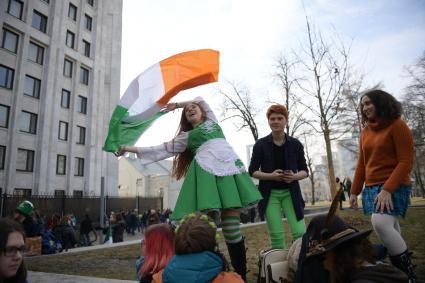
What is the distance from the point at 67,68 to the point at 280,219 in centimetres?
3359

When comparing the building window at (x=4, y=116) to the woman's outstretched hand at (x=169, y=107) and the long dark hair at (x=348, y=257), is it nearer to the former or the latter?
the woman's outstretched hand at (x=169, y=107)

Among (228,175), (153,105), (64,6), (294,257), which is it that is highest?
(64,6)

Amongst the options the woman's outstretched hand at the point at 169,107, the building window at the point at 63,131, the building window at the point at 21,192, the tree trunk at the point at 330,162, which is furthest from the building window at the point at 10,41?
the woman's outstretched hand at the point at 169,107

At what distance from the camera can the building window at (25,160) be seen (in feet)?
87.5

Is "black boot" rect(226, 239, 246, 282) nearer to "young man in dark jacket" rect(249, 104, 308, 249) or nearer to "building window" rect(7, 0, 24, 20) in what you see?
"young man in dark jacket" rect(249, 104, 308, 249)

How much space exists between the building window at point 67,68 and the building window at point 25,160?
8794 millimetres

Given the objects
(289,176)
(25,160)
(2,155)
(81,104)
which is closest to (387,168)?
(289,176)

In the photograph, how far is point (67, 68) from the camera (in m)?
32.3

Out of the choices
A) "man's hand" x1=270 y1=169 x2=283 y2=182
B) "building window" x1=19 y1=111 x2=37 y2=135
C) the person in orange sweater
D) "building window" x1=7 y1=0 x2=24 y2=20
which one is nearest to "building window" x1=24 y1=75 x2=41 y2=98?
"building window" x1=19 y1=111 x2=37 y2=135

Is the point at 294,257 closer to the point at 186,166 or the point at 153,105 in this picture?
the point at 186,166

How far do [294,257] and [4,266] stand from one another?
6.56ft

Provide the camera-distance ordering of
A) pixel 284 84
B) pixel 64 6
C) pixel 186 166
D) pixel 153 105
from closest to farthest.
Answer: pixel 186 166 → pixel 153 105 → pixel 284 84 → pixel 64 6

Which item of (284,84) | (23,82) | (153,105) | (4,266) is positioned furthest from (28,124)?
(4,266)

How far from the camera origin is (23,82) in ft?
90.1
